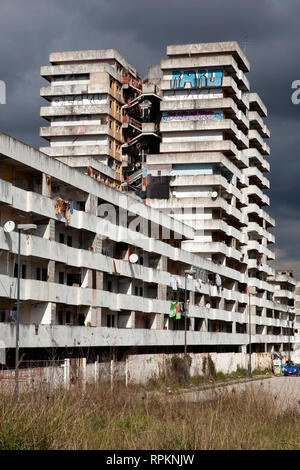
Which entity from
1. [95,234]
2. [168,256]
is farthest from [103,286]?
[168,256]

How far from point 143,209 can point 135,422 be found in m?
36.6

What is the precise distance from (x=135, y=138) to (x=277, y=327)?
37.8 m

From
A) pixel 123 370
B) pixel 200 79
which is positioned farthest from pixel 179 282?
pixel 200 79

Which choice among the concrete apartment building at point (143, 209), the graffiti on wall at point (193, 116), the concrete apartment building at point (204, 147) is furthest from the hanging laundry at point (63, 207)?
the graffiti on wall at point (193, 116)

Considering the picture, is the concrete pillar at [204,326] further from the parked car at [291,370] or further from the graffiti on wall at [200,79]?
the graffiti on wall at [200,79]

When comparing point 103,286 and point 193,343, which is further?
point 193,343

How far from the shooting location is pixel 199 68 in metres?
82.1

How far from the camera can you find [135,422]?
2108 centimetres

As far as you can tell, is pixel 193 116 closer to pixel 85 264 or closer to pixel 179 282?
pixel 179 282

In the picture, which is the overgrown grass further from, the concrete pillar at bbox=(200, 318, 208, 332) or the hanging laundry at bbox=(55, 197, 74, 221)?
the concrete pillar at bbox=(200, 318, 208, 332)

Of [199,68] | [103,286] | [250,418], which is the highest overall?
[199,68]

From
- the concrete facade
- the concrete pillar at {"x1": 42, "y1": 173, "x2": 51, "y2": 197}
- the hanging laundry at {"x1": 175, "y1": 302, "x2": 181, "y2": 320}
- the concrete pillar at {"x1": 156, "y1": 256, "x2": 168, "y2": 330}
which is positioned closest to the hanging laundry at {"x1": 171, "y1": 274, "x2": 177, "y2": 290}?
the concrete facade

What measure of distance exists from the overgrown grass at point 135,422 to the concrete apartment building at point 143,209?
16121 millimetres

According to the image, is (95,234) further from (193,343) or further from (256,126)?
(256,126)
